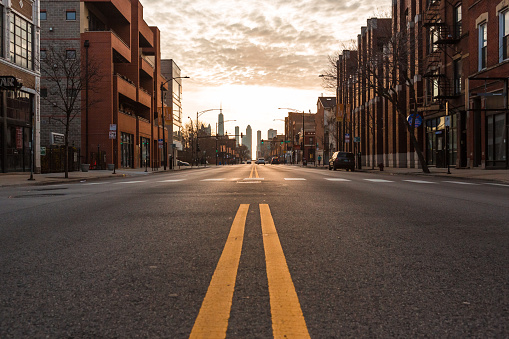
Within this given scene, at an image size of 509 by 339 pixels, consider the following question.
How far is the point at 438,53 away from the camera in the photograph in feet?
113

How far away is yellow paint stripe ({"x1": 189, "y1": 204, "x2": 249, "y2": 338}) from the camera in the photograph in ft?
7.22

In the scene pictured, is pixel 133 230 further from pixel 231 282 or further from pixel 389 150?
Result: pixel 389 150

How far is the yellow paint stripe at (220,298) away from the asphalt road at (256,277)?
0.01m

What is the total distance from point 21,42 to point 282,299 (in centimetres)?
3171

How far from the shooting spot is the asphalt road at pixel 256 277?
7.56ft

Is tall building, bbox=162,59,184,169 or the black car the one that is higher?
tall building, bbox=162,59,184,169

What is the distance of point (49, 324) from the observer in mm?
2324

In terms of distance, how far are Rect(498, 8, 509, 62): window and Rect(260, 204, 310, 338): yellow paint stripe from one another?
26030 millimetres

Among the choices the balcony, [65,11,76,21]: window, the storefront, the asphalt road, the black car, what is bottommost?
the asphalt road

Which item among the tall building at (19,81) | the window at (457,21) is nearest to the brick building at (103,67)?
the tall building at (19,81)

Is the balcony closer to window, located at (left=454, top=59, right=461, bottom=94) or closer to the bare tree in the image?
the bare tree

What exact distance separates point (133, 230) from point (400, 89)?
1650 inches

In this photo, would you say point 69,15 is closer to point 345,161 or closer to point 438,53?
point 345,161

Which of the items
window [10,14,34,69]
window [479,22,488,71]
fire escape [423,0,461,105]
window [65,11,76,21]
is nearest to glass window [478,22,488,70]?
window [479,22,488,71]
